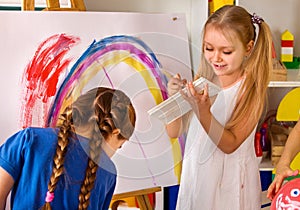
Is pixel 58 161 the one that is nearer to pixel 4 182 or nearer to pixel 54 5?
pixel 4 182

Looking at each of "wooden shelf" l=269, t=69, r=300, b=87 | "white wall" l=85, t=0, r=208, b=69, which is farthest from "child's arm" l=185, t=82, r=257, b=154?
"white wall" l=85, t=0, r=208, b=69

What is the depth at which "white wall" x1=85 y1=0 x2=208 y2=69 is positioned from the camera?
1.90 meters

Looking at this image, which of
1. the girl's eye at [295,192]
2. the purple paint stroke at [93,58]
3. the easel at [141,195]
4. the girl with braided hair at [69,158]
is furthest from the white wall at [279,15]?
the girl's eye at [295,192]

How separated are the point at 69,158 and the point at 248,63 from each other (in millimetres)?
638

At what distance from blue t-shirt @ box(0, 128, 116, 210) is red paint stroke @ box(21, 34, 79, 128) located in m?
0.46

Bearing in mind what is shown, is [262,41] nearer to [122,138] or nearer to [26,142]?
[122,138]

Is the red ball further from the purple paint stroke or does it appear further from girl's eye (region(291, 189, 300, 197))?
the purple paint stroke

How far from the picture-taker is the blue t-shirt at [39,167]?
1.02 m

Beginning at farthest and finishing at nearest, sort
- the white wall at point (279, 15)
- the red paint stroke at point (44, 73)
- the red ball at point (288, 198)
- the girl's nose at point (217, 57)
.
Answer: the white wall at point (279, 15)
the red paint stroke at point (44, 73)
the girl's nose at point (217, 57)
the red ball at point (288, 198)

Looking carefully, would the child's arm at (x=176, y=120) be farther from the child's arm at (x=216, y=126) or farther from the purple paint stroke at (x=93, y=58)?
the purple paint stroke at (x=93, y=58)

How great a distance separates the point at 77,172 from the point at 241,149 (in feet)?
1.87

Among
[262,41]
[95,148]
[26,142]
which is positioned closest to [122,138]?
[95,148]

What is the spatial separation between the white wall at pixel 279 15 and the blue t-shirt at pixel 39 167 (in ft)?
Answer: 4.00

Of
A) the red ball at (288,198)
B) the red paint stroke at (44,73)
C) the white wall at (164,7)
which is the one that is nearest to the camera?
the red ball at (288,198)
